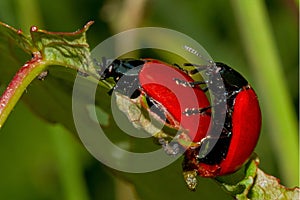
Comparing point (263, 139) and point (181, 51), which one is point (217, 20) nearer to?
point (181, 51)

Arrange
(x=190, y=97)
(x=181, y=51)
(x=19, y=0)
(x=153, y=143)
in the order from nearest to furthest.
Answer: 1. (x=153, y=143)
2. (x=190, y=97)
3. (x=19, y=0)
4. (x=181, y=51)

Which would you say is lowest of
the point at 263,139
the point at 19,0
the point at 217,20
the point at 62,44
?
the point at 263,139

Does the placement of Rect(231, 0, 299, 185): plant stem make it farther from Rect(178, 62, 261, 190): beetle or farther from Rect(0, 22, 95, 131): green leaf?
Rect(0, 22, 95, 131): green leaf

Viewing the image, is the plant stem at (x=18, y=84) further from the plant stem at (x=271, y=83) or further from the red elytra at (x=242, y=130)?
the plant stem at (x=271, y=83)

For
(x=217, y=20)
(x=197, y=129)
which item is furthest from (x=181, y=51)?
(x=197, y=129)

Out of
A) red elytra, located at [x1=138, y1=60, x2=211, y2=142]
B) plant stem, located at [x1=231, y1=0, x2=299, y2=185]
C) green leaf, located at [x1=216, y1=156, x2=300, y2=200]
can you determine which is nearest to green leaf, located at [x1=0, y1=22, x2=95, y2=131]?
red elytra, located at [x1=138, y1=60, x2=211, y2=142]

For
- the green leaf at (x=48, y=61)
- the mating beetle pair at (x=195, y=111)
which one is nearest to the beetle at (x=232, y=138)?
the mating beetle pair at (x=195, y=111)

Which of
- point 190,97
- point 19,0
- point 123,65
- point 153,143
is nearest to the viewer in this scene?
point 153,143
